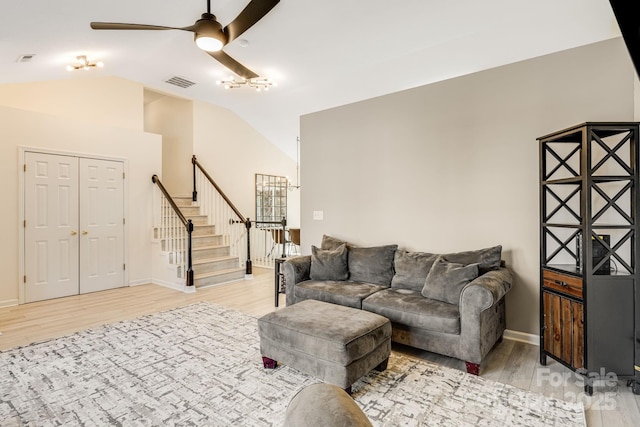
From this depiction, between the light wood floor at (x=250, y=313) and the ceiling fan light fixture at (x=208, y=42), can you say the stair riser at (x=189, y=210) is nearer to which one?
the light wood floor at (x=250, y=313)

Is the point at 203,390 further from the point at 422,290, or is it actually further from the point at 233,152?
the point at 233,152

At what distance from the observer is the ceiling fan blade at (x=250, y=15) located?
2.45 metres

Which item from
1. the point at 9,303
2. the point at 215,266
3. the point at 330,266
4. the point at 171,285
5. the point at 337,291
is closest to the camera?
the point at 337,291

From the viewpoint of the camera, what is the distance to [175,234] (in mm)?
5828

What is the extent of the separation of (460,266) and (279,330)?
1.72 metres

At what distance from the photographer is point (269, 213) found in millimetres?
8945

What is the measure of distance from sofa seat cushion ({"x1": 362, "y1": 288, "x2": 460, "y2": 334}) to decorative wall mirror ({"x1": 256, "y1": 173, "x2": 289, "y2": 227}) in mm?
5509

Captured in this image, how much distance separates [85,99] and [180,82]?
1506 millimetres

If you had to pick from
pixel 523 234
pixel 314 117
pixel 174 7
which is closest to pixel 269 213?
pixel 314 117

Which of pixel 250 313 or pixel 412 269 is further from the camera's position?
pixel 250 313

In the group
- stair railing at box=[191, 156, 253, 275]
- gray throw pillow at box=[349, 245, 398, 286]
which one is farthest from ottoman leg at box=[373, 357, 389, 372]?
stair railing at box=[191, 156, 253, 275]

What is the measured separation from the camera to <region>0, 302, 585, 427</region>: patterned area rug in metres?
2.06

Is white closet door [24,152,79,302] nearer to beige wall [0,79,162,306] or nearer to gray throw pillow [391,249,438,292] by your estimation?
beige wall [0,79,162,306]

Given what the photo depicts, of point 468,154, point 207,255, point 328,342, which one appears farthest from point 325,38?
point 207,255
